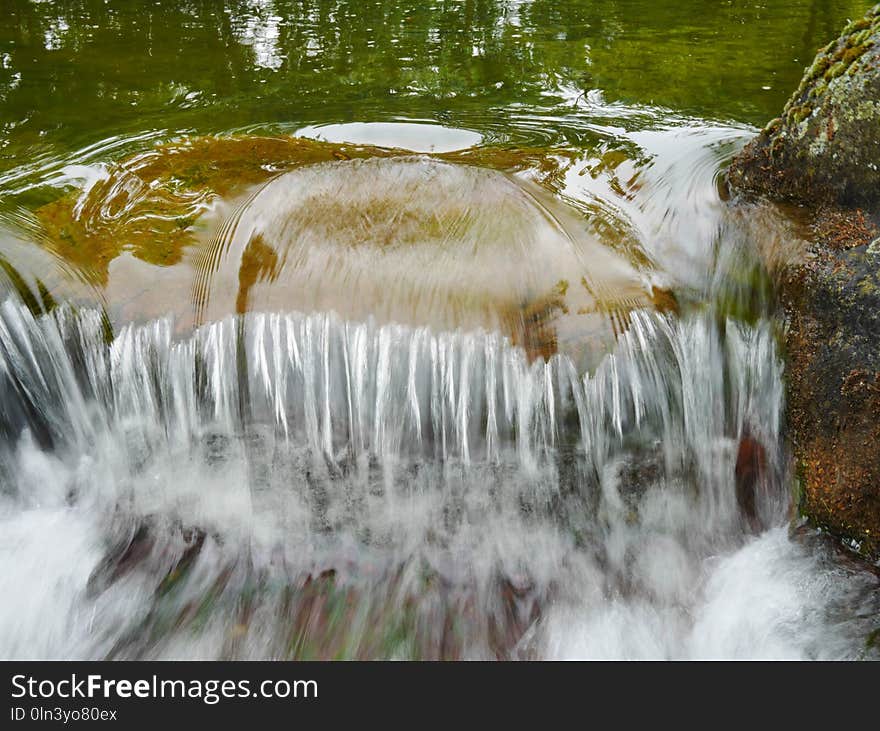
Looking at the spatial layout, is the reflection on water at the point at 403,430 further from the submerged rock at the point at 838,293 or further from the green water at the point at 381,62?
the green water at the point at 381,62

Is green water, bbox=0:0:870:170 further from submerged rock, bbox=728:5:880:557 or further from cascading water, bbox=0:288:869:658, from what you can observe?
cascading water, bbox=0:288:869:658

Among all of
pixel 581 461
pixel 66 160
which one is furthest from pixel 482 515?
pixel 66 160

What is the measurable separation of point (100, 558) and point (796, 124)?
3.73 metres

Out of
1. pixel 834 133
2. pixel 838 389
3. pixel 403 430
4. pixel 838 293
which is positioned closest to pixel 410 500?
pixel 403 430

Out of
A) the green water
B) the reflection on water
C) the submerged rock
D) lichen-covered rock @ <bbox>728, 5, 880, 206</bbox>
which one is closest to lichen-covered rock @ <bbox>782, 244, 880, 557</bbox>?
the submerged rock

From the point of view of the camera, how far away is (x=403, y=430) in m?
3.43

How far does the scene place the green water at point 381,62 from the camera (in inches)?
217

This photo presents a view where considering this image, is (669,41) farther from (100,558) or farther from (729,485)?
(100,558)

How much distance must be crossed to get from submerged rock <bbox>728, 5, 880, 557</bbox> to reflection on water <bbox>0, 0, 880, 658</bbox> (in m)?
0.13

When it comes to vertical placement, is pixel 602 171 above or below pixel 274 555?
above

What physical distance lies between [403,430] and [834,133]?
2273 millimetres

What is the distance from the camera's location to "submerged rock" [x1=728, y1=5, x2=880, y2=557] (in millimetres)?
3053

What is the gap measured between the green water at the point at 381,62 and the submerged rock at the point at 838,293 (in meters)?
1.75

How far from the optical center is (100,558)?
3566mm
